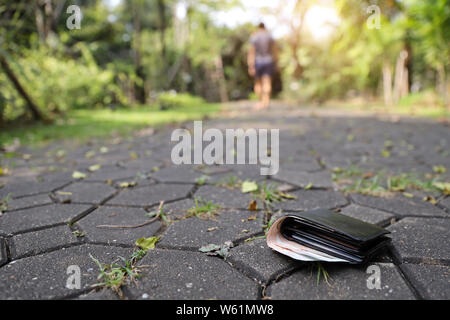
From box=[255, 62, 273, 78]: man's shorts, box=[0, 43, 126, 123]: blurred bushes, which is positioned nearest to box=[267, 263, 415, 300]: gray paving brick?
box=[0, 43, 126, 123]: blurred bushes

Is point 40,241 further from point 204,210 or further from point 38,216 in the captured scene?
point 204,210

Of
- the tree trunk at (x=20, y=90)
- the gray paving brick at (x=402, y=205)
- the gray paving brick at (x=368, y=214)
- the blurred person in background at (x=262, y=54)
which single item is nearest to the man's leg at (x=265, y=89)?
the blurred person in background at (x=262, y=54)

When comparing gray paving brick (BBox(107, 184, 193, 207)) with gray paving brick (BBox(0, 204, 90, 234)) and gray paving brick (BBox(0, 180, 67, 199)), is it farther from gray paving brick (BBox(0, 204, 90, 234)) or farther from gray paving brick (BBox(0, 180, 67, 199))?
gray paving brick (BBox(0, 180, 67, 199))

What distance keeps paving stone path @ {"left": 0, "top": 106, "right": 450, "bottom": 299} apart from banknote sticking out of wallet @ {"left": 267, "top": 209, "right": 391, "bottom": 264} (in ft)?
0.15

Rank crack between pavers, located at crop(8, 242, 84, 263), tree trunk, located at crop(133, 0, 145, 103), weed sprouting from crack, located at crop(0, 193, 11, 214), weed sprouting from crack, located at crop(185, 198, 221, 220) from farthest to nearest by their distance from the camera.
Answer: tree trunk, located at crop(133, 0, 145, 103)
weed sprouting from crack, located at crop(0, 193, 11, 214)
weed sprouting from crack, located at crop(185, 198, 221, 220)
crack between pavers, located at crop(8, 242, 84, 263)

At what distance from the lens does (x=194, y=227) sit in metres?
1.41

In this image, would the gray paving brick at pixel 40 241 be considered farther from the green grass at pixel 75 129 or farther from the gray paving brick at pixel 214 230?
the green grass at pixel 75 129

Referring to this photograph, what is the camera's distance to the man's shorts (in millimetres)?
6500

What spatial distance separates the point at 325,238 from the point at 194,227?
1.89 feet

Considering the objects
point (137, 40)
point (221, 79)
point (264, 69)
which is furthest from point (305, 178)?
point (221, 79)

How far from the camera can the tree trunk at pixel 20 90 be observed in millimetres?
4343

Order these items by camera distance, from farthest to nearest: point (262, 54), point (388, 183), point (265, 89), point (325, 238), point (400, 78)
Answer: point (400, 78) → point (265, 89) → point (262, 54) → point (388, 183) → point (325, 238)
